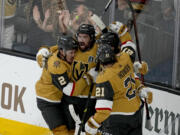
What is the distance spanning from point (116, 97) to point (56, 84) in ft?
2.22

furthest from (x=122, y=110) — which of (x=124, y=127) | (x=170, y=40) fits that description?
(x=170, y=40)

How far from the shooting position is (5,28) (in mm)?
6621

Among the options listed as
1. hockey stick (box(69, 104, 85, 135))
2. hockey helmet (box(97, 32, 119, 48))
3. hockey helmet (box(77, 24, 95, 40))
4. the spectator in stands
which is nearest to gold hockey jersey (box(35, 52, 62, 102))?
hockey stick (box(69, 104, 85, 135))

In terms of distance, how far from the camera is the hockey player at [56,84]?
5160mm

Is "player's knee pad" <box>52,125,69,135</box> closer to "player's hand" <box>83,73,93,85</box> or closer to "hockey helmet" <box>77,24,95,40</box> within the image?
"player's hand" <box>83,73,93,85</box>

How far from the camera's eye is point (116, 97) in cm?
486

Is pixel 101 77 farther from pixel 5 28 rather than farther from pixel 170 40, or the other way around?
pixel 5 28

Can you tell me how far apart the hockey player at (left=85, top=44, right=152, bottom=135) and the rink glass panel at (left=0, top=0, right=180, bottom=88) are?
745 mm

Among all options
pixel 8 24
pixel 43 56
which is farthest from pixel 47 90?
pixel 8 24

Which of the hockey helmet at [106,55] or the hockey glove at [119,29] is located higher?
the hockey glove at [119,29]

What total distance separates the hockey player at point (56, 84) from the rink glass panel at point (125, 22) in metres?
1.00

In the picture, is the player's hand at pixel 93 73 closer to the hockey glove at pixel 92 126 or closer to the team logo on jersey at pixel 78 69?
the team logo on jersey at pixel 78 69

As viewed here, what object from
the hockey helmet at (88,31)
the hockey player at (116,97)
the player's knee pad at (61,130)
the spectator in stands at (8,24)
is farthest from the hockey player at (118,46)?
the spectator in stands at (8,24)

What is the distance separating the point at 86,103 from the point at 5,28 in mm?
1744
